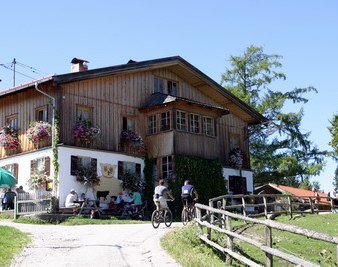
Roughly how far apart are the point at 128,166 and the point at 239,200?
26.3ft

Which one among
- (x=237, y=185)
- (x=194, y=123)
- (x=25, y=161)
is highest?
(x=194, y=123)

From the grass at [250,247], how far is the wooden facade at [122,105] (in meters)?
7.85

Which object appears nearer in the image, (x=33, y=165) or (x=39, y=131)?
(x=39, y=131)

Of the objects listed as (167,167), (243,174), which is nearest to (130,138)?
(167,167)

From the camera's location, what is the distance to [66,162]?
24.5 m

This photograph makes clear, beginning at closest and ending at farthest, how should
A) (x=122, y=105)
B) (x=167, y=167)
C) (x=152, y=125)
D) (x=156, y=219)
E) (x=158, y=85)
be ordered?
(x=156, y=219), (x=167, y=167), (x=122, y=105), (x=152, y=125), (x=158, y=85)

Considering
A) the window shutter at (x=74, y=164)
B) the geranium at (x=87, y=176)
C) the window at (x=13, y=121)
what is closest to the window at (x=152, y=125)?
the geranium at (x=87, y=176)

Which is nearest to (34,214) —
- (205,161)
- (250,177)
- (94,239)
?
(94,239)

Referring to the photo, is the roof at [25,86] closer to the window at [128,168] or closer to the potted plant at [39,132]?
the potted plant at [39,132]

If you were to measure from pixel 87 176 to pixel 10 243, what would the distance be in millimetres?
11296

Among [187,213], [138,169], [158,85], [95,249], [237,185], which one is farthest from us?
[237,185]

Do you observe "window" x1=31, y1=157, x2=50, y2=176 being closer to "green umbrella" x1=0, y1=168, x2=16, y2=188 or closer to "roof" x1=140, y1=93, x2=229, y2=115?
"green umbrella" x1=0, y1=168, x2=16, y2=188

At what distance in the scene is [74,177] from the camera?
80.9 feet

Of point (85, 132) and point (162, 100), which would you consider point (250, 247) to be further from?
point (162, 100)
